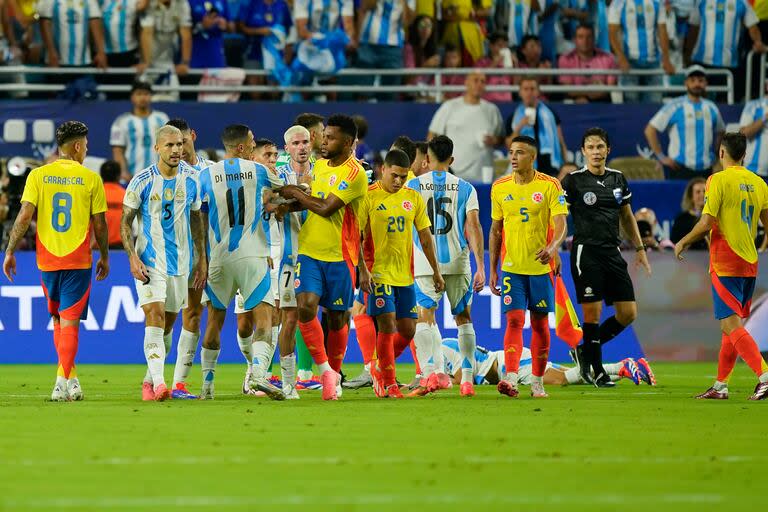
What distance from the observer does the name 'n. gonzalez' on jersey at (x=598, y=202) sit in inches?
595

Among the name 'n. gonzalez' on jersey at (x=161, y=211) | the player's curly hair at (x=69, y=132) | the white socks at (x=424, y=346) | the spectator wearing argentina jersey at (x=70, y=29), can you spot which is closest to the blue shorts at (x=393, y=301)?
the white socks at (x=424, y=346)

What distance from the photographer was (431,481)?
24.0ft

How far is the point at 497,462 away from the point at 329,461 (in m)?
0.93

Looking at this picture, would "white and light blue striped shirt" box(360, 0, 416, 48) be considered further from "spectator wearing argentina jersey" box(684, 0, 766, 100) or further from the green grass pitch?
the green grass pitch

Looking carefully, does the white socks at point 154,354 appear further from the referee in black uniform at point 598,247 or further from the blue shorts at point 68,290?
the referee in black uniform at point 598,247

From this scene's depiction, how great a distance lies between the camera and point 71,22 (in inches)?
865

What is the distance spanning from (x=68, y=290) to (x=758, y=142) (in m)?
13.0

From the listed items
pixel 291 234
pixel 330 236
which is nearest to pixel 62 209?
pixel 291 234

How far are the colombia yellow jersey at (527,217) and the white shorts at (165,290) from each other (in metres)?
2.91

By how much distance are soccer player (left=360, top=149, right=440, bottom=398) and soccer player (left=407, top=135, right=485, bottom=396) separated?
2.40ft

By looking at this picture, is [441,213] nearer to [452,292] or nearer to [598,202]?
[452,292]

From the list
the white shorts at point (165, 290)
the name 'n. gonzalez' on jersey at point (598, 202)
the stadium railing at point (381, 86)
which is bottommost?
the white shorts at point (165, 290)

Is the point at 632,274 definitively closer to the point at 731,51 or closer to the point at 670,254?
the point at 670,254

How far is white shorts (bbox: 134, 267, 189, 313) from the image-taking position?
487 inches
